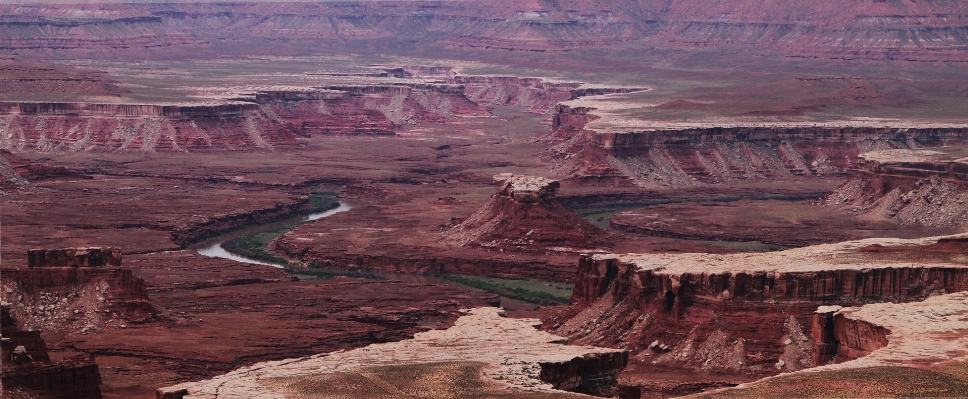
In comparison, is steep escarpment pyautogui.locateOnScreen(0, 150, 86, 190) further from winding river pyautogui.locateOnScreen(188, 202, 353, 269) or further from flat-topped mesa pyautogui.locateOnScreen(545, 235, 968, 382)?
flat-topped mesa pyautogui.locateOnScreen(545, 235, 968, 382)

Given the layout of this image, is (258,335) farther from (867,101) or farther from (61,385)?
(867,101)

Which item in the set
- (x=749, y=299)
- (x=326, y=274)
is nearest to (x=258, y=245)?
(x=326, y=274)

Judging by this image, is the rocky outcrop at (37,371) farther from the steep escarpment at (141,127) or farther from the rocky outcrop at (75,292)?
the steep escarpment at (141,127)

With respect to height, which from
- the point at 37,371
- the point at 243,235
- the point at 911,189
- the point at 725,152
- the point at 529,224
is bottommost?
the point at 243,235

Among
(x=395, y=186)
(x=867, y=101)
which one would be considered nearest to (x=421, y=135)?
(x=867, y=101)

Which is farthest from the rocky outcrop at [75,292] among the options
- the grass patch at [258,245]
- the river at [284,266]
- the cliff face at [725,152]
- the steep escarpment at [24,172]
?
the cliff face at [725,152]

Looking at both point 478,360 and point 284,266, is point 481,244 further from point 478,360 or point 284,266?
point 478,360

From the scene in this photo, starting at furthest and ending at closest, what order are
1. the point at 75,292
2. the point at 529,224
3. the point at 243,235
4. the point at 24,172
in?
the point at 24,172 → the point at 243,235 → the point at 529,224 → the point at 75,292
